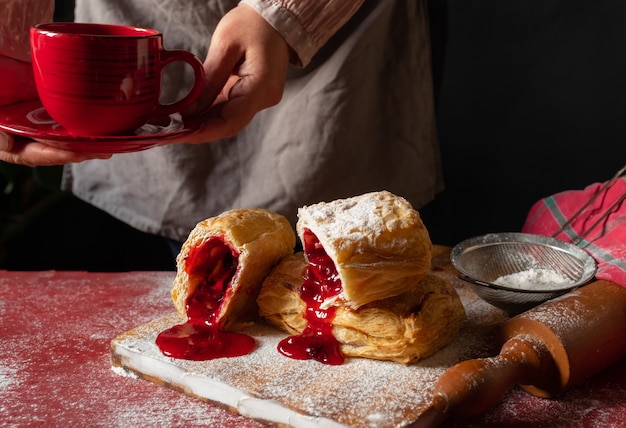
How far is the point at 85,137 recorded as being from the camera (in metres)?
1.10

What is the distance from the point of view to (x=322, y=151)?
179cm

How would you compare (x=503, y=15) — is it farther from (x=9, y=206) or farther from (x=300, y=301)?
(x=9, y=206)

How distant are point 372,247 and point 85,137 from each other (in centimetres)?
44

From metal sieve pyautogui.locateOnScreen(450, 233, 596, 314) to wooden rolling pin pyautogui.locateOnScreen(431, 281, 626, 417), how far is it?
80mm

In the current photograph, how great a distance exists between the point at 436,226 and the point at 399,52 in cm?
91

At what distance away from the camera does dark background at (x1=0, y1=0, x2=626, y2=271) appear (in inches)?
90.4

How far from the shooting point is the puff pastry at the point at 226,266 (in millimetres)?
1199

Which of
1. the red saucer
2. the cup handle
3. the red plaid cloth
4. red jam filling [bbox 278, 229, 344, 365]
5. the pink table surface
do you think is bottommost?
the pink table surface

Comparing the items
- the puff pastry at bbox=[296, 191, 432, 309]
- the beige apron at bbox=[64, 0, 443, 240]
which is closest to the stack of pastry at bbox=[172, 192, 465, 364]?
the puff pastry at bbox=[296, 191, 432, 309]

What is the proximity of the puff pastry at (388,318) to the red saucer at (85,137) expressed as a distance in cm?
29

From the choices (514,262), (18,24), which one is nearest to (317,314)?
(514,262)

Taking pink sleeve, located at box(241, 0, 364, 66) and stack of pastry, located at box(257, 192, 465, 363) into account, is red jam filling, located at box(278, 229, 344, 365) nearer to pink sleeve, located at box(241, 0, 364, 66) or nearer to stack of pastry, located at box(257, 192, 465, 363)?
stack of pastry, located at box(257, 192, 465, 363)

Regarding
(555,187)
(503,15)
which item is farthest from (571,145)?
(503,15)

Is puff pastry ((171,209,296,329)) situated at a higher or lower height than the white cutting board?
higher
